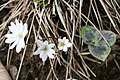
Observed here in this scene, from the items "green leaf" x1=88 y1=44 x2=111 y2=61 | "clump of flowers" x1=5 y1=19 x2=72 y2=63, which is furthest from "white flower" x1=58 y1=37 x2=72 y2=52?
"green leaf" x1=88 y1=44 x2=111 y2=61

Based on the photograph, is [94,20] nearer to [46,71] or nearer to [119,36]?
[119,36]

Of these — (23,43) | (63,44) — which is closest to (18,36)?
(23,43)

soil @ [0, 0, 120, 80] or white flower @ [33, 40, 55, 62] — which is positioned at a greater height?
white flower @ [33, 40, 55, 62]

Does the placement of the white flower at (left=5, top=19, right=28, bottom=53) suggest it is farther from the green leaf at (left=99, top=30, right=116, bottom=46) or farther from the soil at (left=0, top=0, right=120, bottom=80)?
the green leaf at (left=99, top=30, right=116, bottom=46)

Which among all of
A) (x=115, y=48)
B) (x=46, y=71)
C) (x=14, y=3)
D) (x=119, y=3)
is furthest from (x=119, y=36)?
(x=14, y=3)

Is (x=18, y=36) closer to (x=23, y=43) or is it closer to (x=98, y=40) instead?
(x=23, y=43)

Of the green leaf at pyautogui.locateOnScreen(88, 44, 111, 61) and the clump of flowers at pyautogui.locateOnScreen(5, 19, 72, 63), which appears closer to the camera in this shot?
the clump of flowers at pyautogui.locateOnScreen(5, 19, 72, 63)
